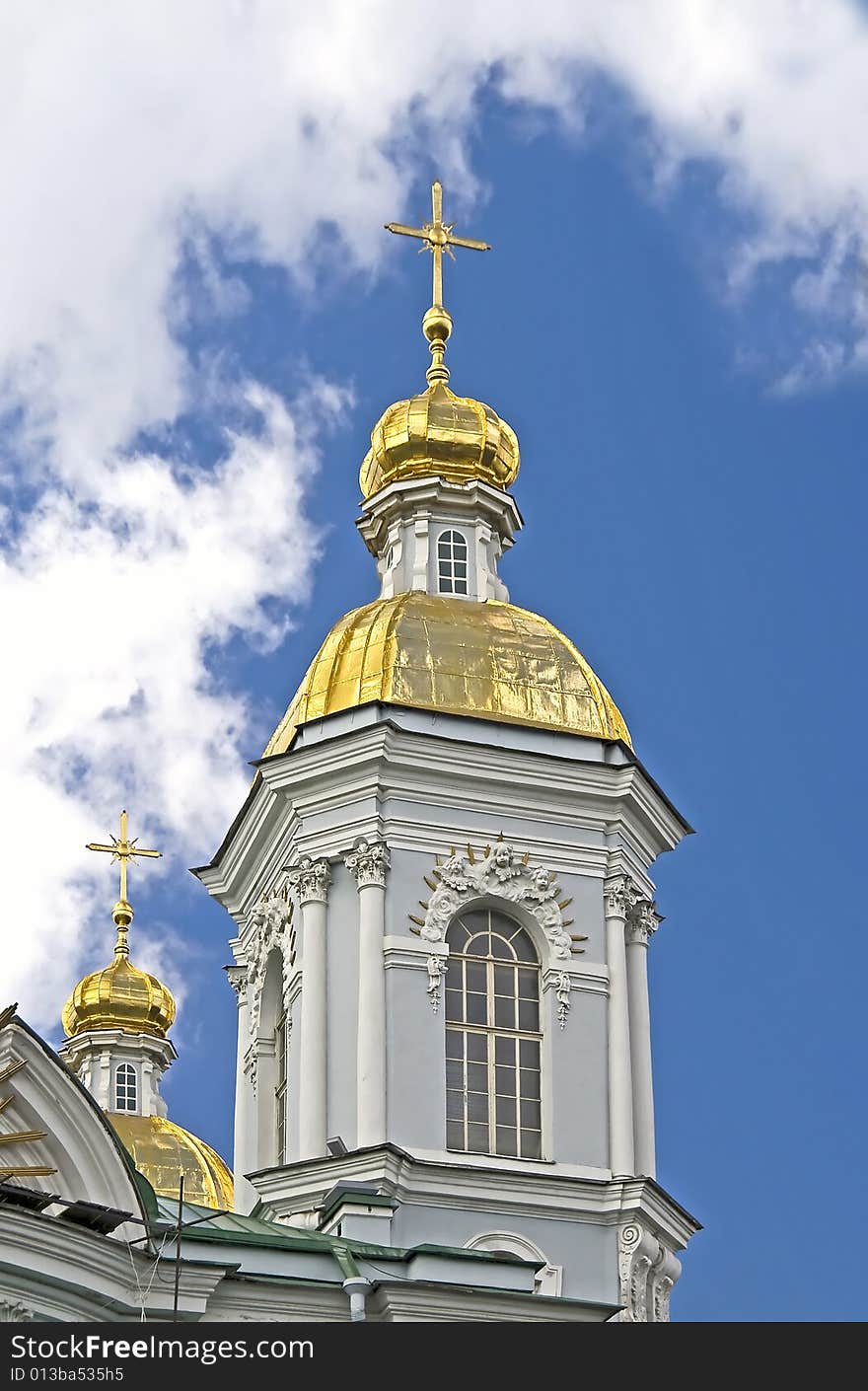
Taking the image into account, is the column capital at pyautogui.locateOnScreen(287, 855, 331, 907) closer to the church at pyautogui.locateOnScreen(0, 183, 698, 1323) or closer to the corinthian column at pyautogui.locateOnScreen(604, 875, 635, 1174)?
the church at pyautogui.locateOnScreen(0, 183, 698, 1323)

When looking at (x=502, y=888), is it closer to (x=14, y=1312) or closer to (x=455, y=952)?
(x=455, y=952)

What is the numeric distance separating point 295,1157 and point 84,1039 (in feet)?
69.9

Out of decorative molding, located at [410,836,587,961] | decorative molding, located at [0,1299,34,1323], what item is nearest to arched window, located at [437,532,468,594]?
decorative molding, located at [410,836,587,961]

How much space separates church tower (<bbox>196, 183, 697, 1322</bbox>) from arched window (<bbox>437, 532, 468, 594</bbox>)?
0.53m

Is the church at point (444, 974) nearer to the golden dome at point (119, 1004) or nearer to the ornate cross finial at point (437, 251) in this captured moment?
the ornate cross finial at point (437, 251)

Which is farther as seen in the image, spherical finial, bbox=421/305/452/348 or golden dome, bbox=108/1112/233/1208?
golden dome, bbox=108/1112/233/1208

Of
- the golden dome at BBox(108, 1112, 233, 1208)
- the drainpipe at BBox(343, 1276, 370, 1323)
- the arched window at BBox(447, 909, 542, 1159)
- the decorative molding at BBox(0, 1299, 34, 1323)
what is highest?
the golden dome at BBox(108, 1112, 233, 1208)

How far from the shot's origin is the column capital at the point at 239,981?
119 ft

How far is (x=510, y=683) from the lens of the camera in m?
35.3

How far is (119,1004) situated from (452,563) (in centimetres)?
1821

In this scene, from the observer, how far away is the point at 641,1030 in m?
34.2

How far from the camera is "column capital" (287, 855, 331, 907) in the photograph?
33.9m
